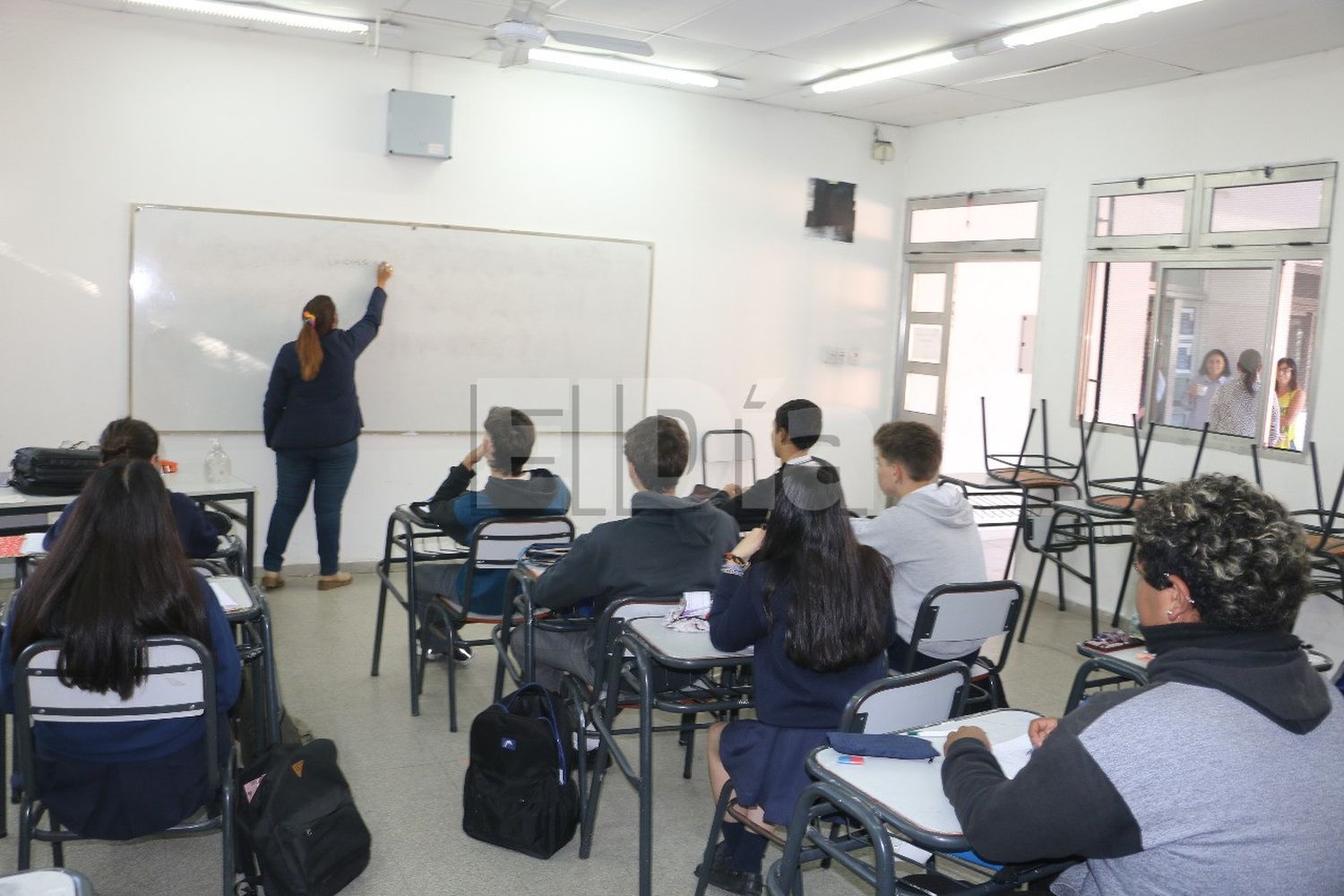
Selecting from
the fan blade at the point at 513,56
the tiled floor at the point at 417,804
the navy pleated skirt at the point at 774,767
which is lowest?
the tiled floor at the point at 417,804

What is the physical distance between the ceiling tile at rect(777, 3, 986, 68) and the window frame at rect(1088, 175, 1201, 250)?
1324 millimetres

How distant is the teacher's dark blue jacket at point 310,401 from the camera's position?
5.18 m

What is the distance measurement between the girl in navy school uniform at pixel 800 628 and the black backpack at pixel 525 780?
681 mm

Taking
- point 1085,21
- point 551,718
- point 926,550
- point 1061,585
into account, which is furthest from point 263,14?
point 1061,585

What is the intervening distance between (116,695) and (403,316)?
393 centimetres

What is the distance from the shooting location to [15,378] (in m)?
5.03

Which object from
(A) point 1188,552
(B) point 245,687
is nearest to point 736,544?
(B) point 245,687

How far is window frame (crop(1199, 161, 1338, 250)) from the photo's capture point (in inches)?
185

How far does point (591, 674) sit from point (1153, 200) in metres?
4.16

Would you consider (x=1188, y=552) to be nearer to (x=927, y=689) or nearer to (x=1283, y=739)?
(x=1283, y=739)

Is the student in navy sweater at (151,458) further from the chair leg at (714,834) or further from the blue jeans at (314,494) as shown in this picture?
the blue jeans at (314,494)

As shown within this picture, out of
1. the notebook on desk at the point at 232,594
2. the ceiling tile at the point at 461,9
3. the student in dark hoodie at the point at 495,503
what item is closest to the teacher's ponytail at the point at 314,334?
the ceiling tile at the point at 461,9

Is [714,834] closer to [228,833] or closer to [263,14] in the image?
[228,833]

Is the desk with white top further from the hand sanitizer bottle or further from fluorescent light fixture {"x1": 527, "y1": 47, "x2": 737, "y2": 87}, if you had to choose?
fluorescent light fixture {"x1": 527, "y1": 47, "x2": 737, "y2": 87}
